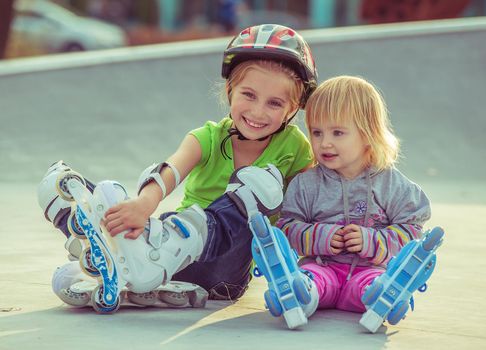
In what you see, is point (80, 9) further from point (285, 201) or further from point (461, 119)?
point (285, 201)

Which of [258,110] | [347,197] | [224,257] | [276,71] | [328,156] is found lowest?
[224,257]

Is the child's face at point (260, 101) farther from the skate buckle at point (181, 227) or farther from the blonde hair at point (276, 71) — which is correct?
the skate buckle at point (181, 227)

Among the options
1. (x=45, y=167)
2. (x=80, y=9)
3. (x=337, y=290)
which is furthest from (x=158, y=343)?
(x=80, y=9)

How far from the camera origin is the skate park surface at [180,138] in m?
3.28

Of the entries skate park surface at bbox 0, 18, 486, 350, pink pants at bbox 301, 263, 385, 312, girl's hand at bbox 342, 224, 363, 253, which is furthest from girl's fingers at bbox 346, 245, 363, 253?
skate park surface at bbox 0, 18, 486, 350

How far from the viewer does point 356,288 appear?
11.9 feet

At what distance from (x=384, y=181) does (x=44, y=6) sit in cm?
2132

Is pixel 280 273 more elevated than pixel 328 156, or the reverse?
pixel 328 156

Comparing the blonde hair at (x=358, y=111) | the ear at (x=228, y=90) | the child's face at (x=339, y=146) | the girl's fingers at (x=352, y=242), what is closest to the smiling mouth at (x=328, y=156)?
the child's face at (x=339, y=146)

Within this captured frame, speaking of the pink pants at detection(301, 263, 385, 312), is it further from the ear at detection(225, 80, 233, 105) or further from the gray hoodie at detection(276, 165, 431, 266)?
the ear at detection(225, 80, 233, 105)

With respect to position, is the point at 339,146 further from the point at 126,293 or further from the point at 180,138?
the point at 180,138

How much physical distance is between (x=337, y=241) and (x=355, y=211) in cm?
18

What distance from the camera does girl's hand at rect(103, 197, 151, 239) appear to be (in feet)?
10.9

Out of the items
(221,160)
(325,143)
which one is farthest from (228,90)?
(325,143)
